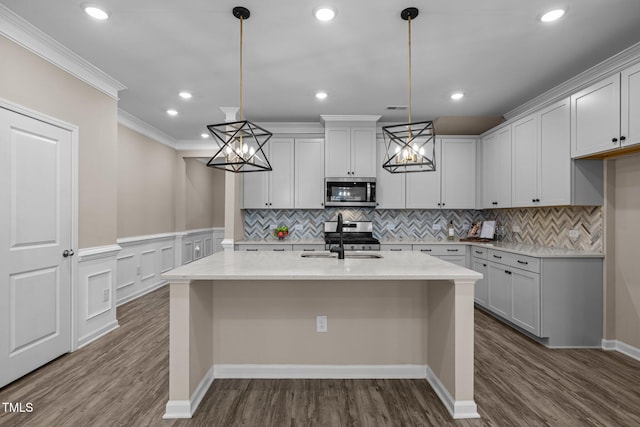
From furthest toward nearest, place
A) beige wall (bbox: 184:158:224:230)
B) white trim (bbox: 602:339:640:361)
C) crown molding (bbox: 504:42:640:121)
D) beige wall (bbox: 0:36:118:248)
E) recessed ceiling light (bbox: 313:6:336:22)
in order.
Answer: beige wall (bbox: 184:158:224:230) < white trim (bbox: 602:339:640:361) < crown molding (bbox: 504:42:640:121) < beige wall (bbox: 0:36:118:248) < recessed ceiling light (bbox: 313:6:336:22)

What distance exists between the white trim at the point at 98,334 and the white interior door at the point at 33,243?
0.14 meters

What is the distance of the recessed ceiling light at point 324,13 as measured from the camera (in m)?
2.25

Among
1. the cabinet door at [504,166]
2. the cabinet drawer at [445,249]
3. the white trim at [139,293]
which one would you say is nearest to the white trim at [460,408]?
the cabinet drawer at [445,249]

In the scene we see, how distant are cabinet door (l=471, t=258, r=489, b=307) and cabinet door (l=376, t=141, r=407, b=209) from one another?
1.28 meters

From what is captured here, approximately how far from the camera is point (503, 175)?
167 inches

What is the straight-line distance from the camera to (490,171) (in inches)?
179

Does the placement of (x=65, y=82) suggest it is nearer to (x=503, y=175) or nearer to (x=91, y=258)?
(x=91, y=258)

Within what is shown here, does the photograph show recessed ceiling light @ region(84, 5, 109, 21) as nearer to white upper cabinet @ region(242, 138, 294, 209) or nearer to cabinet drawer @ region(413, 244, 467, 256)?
white upper cabinet @ region(242, 138, 294, 209)

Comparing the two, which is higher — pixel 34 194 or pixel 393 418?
pixel 34 194

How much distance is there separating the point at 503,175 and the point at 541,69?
4.64ft

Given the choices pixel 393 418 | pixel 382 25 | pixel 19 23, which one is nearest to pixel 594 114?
pixel 382 25

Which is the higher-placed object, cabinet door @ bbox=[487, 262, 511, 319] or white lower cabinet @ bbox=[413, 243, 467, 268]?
white lower cabinet @ bbox=[413, 243, 467, 268]

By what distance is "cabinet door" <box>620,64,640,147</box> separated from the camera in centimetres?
252

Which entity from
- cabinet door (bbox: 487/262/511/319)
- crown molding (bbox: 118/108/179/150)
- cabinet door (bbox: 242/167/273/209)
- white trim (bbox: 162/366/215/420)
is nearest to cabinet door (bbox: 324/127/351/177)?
cabinet door (bbox: 242/167/273/209)
